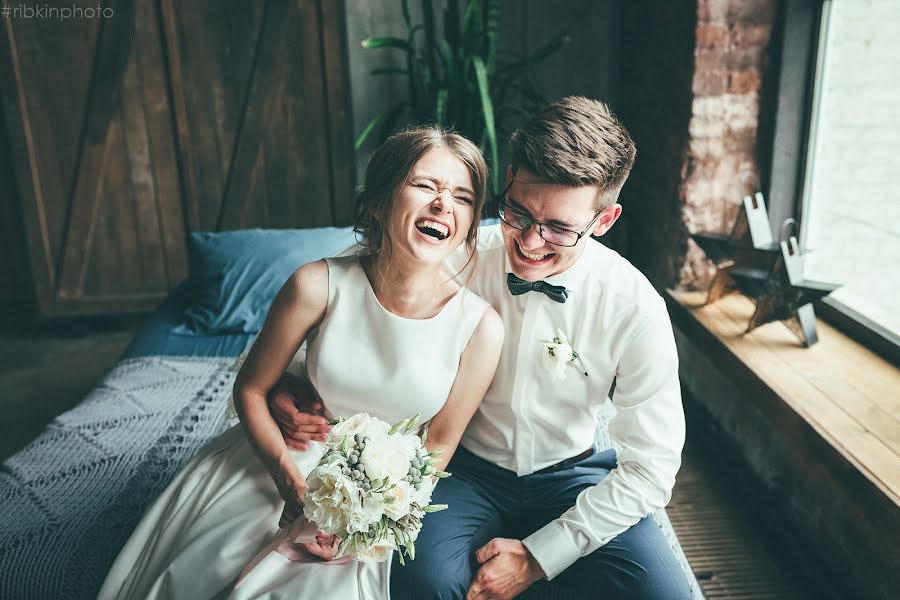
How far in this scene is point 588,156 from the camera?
1.38 meters

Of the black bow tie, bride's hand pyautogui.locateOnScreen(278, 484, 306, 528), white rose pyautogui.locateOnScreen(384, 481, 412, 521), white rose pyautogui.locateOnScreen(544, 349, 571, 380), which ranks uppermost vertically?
the black bow tie

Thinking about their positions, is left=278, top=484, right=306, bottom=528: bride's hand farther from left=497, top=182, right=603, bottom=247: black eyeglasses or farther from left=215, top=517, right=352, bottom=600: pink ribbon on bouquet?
left=497, top=182, right=603, bottom=247: black eyeglasses

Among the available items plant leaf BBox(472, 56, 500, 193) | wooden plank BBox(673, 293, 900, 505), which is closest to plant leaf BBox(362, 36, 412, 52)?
plant leaf BBox(472, 56, 500, 193)

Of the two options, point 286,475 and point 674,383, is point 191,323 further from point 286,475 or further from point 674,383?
point 674,383

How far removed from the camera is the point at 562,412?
5.23 ft

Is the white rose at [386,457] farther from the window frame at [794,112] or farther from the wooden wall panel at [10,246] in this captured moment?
the wooden wall panel at [10,246]

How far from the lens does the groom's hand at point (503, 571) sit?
139 cm

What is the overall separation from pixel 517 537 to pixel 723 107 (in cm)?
182

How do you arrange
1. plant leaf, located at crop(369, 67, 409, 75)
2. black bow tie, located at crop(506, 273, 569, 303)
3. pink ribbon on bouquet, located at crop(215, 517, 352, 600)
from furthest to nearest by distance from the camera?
1. plant leaf, located at crop(369, 67, 409, 75)
2. black bow tie, located at crop(506, 273, 569, 303)
3. pink ribbon on bouquet, located at crop(215, 517, 352, 600)

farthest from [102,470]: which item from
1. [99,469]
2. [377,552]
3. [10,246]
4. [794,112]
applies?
[10,246]

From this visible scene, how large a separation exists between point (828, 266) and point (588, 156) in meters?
1.59

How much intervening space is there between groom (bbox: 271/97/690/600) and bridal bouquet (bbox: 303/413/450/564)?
25 cm

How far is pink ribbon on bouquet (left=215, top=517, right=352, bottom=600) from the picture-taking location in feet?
4.22

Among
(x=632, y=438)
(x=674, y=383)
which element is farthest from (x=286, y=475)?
(x=674, y=383)
